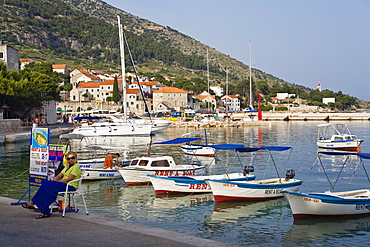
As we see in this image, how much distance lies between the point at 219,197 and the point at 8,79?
173 feet

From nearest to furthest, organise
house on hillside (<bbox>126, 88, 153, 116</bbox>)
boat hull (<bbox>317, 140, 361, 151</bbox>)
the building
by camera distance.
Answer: boat hull (<bbox>317, 140, 361, 151</bbox>) < the building < house on hillside (<bbox>126, 88, 153, 116</bbox>)

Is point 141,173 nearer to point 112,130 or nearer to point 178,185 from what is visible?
point 178,185

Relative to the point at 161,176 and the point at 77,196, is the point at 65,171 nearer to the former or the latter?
the point at 77,196

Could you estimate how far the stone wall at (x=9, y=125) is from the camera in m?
58.5

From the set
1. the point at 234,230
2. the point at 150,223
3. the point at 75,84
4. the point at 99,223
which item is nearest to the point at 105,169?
the point at 150,223

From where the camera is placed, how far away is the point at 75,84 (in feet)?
494

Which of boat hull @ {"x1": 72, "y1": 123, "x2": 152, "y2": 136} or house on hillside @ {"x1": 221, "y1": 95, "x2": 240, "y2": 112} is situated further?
house on hillside @ {"x1": 221, "y1": 95, "x2": 240, "y2": 112}

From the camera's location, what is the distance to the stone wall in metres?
58.5

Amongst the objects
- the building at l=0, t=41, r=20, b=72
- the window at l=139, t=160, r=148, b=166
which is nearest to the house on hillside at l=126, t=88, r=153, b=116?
the building at l=0, t=41, r=20, b=72

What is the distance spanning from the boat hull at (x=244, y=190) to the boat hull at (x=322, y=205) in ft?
11.2

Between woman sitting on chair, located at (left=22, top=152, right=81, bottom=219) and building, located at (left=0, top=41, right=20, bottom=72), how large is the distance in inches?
2787

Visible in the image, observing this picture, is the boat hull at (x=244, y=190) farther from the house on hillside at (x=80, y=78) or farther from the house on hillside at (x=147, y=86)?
the house on hillside at (x=80, y=78)

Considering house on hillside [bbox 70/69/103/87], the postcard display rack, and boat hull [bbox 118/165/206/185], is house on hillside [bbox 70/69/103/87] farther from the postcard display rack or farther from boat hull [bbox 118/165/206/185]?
the postcard display rack

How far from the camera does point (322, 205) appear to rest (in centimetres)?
1664
